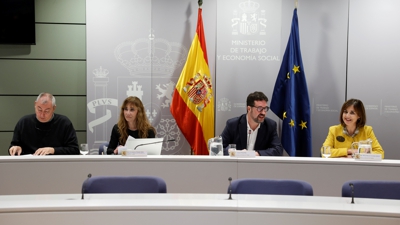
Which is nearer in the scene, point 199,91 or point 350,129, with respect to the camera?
point 350,129

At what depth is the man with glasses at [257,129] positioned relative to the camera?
4551 mm

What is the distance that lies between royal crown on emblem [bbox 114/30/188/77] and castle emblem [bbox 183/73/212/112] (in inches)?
12.2

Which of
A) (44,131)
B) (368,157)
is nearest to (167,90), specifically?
(44,131)

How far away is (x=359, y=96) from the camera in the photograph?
547 cm

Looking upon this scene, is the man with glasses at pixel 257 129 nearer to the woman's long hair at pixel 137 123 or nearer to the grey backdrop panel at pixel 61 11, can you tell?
the woman's long hair at pixel 137 123

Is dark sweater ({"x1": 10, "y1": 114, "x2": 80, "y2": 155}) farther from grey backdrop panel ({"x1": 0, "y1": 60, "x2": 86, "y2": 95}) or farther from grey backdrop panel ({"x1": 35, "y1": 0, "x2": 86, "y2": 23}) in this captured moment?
grey backdrop panel ({"x1": 35, "y1": 0, "x2": 86, "y2": 23})

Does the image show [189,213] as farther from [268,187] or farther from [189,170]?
[189,170]

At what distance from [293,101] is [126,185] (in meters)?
2.98

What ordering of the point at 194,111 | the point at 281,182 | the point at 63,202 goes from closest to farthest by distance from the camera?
the point at 63,202
the point at 281,182
the point at 194,111

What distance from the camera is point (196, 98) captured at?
534cm

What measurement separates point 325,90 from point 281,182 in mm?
3001

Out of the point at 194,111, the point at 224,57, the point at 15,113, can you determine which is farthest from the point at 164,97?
the point at 15,113

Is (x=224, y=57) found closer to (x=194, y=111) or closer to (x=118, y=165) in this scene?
(x=194, y=111)

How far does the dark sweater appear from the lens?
4.33 meters
